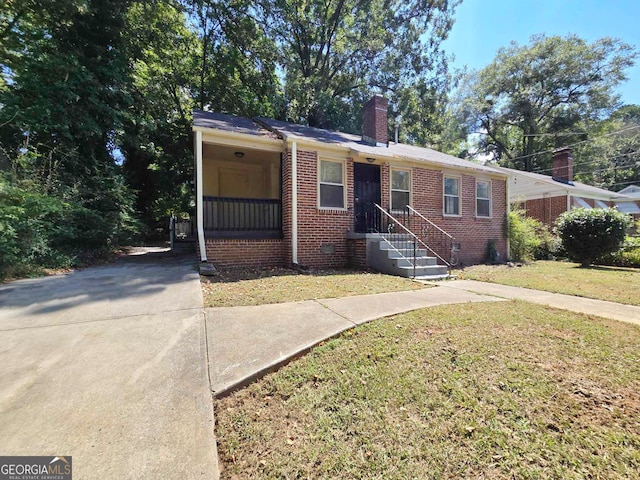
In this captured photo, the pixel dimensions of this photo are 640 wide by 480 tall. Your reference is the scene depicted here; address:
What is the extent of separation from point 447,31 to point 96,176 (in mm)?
20701

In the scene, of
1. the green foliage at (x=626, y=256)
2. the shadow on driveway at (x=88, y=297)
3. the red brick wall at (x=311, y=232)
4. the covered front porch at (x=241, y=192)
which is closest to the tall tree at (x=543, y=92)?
the green foliage at (x=626, y=256)

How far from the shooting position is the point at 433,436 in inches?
77.0

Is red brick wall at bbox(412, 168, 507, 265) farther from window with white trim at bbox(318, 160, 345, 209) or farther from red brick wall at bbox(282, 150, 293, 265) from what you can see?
red brick wall at bbox(282, 150, 293, 265)

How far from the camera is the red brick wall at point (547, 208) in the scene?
57.4 feet

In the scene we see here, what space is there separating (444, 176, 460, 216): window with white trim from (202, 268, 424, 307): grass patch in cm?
490

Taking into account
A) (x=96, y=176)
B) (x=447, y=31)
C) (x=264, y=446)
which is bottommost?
(x=264, y=446)

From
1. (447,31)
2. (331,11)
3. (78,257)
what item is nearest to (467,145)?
(447,31)

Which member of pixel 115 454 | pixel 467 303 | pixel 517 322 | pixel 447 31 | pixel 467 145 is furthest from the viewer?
pixel 467 145

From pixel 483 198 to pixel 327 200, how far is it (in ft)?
22.1

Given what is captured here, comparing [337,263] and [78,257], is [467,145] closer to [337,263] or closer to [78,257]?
[337,263]

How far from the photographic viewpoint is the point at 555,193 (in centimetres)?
1766

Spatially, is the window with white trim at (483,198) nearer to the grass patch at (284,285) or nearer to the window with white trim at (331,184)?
the window with white trim at (331,184)

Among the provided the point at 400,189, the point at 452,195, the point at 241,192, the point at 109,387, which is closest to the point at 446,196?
the point at 452,195

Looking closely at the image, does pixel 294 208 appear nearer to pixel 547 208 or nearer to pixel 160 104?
pixel 160 104
